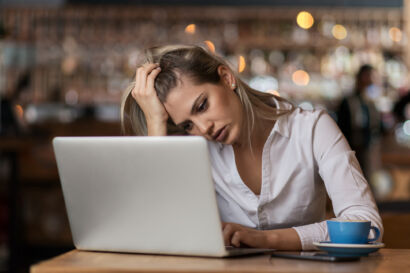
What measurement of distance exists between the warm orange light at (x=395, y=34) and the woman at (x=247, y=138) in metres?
6.29

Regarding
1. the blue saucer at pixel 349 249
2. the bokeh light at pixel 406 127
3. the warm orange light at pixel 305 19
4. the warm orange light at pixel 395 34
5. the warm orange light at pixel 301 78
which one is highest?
the warm orange light at pixel 305 19

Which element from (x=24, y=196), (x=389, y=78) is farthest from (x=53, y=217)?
(x=389, y=78)

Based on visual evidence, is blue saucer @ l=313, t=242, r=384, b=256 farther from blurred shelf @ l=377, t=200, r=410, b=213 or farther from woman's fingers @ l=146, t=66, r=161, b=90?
blurred shelf @ l=377, t=200, r=410, b=213

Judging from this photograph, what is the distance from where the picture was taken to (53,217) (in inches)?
239

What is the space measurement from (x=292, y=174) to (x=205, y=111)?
30 centimetres

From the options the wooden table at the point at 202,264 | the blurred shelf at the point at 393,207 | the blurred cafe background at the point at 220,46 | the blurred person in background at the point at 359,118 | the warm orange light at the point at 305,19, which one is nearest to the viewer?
the wooden table at the point at 202,264

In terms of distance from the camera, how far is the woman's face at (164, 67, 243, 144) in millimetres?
1691

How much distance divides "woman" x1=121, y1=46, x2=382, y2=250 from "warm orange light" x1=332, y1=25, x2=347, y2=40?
6070 mm

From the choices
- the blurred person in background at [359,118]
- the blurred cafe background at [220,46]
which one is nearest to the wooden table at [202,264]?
the blurred person in background at [359,118]

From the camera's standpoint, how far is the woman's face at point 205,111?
5.55ft

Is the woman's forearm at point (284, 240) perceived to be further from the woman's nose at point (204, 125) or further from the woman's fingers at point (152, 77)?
the woman's fingers at point (152, 77)

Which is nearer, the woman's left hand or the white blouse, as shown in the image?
the woman's left hand

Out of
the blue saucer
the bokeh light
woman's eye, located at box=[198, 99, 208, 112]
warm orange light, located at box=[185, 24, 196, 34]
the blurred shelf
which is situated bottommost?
the blurred shelf

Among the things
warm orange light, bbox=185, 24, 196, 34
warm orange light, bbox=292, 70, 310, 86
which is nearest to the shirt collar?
warm orange light, bbox=185, 24, 196, 34
